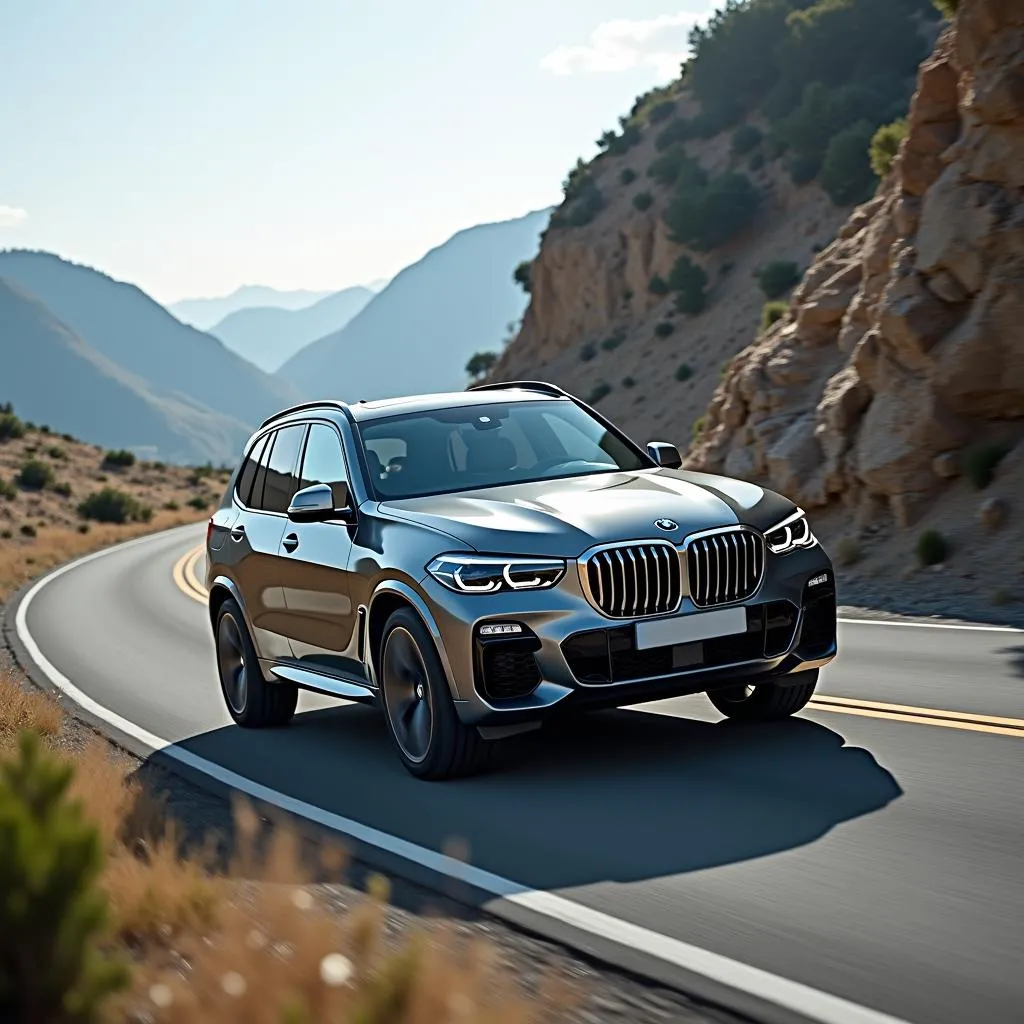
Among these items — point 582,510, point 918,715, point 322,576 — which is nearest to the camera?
point 582,510

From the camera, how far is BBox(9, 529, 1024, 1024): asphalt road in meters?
4.74

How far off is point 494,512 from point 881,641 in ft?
18.1

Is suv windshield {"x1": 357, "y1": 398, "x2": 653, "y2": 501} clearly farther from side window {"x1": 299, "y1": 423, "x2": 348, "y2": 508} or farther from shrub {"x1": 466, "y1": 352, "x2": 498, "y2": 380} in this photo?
shrub {"x1": 466, "y1": 352, "x2": 498, "y2": 380}

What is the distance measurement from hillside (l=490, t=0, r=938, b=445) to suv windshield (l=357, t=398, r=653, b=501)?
3892 cm

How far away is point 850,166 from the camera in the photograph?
161ft

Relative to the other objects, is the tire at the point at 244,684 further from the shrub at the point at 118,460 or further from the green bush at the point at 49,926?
the shrub at the point at 118,460

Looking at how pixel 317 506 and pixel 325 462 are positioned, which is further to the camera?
pixel 325 462

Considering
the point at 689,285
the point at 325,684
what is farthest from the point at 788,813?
the point at 689,285

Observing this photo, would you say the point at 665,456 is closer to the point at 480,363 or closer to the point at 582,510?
the point at 582,510

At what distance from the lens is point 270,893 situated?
4.66 m

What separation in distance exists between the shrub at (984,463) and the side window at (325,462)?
9338 millimetres

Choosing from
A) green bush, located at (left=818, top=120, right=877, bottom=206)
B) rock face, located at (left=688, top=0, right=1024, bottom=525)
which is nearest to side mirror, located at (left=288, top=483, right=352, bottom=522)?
rock face, located at (left=688, top=0, right=1024, bottom=525)

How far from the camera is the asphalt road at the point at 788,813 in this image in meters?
4.74

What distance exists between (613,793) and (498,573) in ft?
3.70
